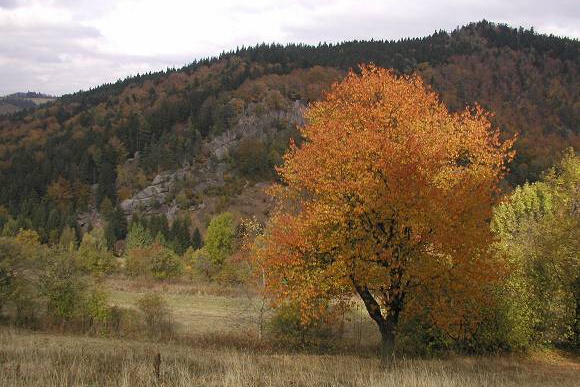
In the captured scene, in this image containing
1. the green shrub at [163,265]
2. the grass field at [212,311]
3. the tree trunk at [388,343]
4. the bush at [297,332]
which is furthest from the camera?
the green shrub at [163,265]

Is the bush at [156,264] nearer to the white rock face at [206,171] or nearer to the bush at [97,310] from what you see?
the bush at [97,310]

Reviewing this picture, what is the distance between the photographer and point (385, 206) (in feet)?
53.7

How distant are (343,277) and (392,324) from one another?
13.5 ft

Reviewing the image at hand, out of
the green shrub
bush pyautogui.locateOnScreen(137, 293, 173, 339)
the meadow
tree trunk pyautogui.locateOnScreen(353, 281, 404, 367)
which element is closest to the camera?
the meadow

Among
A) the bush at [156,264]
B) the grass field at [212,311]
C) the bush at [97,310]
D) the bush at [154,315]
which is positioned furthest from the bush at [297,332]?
the bush at [156,264]

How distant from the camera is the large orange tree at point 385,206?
1633cm

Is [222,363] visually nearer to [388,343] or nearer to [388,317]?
[388,343]

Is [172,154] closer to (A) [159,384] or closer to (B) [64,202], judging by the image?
(B) [64,202]

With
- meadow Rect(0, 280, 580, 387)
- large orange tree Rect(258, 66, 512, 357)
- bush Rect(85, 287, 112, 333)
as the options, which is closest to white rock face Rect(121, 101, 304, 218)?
meadow Rect(0, 280, 580, 387)

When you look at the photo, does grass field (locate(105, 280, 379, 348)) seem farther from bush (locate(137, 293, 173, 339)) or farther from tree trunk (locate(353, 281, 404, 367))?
bush (locate(137, 293, 173, 339))

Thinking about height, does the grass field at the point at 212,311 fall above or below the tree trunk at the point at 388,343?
below

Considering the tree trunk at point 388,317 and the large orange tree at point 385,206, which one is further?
the tree trunk at point 388,317

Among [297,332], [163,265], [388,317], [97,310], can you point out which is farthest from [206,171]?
[388,317]

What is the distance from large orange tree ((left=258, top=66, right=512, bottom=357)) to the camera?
53.6 feet
